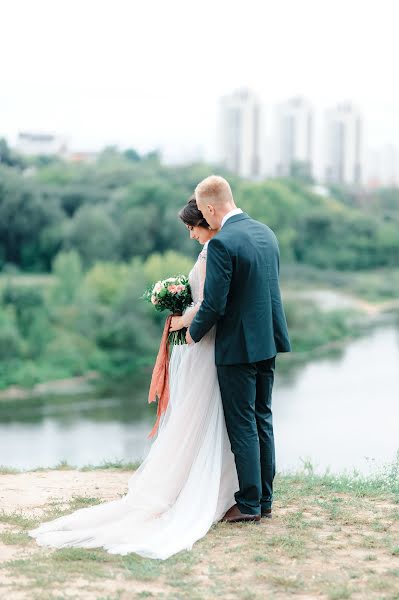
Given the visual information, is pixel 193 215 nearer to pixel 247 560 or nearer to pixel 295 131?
pixel 247 560

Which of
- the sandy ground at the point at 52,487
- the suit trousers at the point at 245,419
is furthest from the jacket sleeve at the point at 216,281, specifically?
the sandy ground at the point at 52,487

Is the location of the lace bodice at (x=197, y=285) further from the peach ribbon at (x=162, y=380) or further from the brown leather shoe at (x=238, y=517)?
the brown leather shoe at (x=238, y=517)

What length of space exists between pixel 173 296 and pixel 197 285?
Answer: 0.09 metres

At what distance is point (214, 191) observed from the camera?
Answer: 279cm

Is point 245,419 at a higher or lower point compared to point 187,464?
higher

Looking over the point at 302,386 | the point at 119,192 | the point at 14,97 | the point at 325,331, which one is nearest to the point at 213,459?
the point at 302,386

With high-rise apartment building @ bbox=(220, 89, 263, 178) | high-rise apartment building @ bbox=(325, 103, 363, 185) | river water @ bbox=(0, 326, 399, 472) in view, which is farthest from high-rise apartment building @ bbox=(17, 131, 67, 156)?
river water @ bbox=(0, 326, 399, 472)

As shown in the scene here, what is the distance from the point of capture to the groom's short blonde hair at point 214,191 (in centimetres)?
277

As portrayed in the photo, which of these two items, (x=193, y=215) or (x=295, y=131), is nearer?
(x=193, y=215)

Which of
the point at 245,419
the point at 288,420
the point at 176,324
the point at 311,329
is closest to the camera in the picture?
the point at 245,419

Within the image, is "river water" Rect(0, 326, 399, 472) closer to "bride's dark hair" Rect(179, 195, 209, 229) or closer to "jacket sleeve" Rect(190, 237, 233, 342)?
"bride's dark hair" Rect(179, 195, 209, 229)

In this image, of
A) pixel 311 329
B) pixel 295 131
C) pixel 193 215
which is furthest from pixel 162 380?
pixel 295 131

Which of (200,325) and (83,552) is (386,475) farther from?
(83,552)

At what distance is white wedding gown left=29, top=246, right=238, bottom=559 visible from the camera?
108 inches
